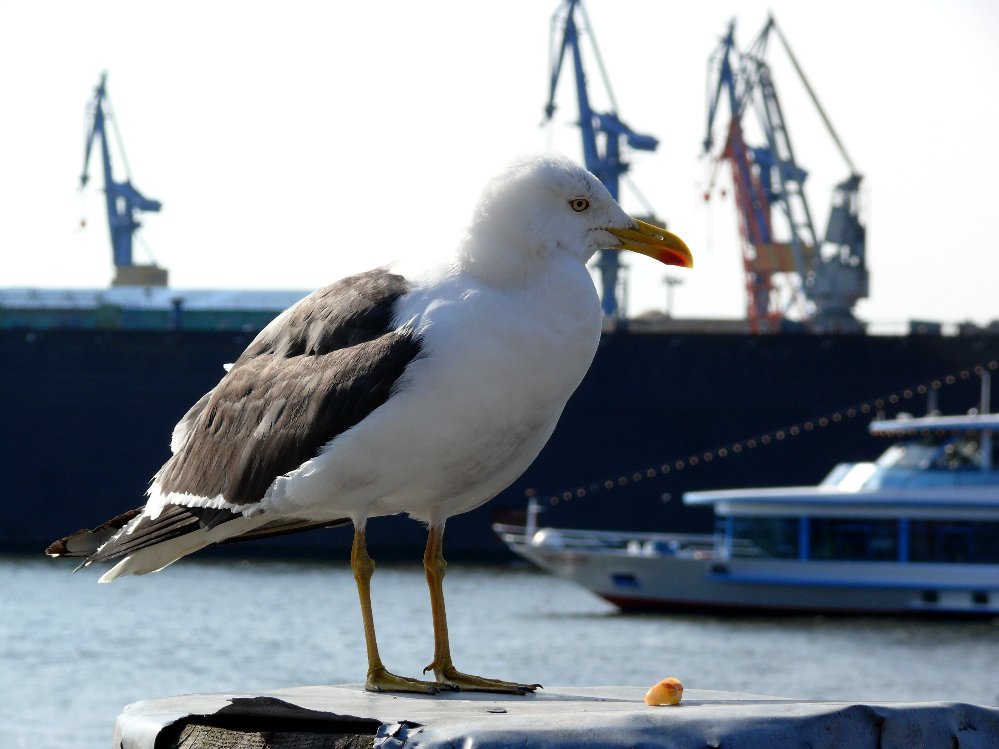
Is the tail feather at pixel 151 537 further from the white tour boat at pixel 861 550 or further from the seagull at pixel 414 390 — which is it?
the white tour boat at pixel 861 550

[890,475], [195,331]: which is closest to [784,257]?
[195,331]

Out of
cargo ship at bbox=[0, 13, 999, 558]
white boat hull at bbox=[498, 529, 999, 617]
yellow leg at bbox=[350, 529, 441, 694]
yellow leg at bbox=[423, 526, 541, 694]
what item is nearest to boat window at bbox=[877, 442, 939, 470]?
white boat hull at bbox=[498, 529, 999, 617]

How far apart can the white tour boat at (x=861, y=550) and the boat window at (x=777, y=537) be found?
0.02 metres

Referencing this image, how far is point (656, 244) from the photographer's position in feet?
12.9

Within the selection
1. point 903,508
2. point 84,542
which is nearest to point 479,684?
point 84,542

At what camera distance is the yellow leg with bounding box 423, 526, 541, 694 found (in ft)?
12.5

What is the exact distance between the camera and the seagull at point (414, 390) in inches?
143

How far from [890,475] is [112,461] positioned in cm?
3084

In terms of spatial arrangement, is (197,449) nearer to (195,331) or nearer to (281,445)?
(281,445)

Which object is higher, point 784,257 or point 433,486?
point 784,257

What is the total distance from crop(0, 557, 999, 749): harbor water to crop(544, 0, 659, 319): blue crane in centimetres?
2760

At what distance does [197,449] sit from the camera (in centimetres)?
401

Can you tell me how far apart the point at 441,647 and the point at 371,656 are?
0.74 ft

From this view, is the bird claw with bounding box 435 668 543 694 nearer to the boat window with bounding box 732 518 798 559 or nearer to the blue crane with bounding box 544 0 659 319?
the boat window with bounding box 732 518 798 559
